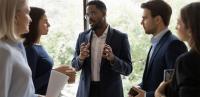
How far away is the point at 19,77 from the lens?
4.89 feet

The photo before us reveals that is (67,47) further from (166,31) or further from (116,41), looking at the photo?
(166,31)

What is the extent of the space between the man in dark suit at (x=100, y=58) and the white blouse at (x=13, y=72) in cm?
120

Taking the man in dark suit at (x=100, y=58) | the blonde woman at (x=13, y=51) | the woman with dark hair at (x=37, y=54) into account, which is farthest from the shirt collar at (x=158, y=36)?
the blonde woman at (x=13, y=51)

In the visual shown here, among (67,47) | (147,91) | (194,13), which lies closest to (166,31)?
(147,91)

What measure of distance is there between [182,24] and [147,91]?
0.73 meters

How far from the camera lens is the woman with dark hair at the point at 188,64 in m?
1.67

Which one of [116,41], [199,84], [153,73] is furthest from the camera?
[116,41]

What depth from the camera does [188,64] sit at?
5.50 feet

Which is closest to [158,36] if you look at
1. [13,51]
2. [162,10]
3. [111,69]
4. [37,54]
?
[162,10]

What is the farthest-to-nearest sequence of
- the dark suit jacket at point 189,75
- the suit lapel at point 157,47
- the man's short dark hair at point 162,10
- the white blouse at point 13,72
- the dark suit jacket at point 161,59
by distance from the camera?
the man's short dark hair at point 162,10 < the suit lapel at point 157,47 < the dark suit jacket at point 161,59 < the dark suit jacket at point 189,75 < the white blouse at point 13,72

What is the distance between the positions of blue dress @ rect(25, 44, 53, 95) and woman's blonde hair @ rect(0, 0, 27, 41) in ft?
2.94

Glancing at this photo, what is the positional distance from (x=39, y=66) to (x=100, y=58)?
0.60m

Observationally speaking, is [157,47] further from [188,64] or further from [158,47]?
[188,64]

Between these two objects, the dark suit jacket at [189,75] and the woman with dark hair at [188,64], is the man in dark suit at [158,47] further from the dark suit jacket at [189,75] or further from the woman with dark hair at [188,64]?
the dark suit jacket at [189,75]
